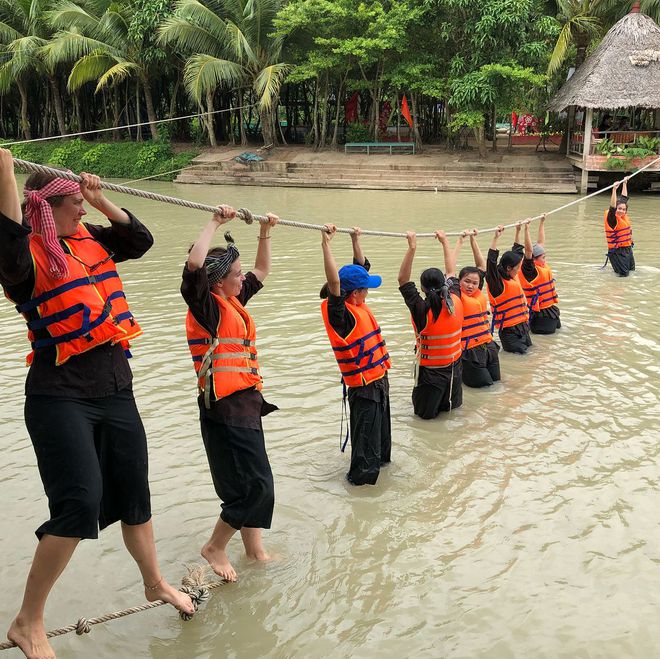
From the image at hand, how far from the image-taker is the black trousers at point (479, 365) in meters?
6.20

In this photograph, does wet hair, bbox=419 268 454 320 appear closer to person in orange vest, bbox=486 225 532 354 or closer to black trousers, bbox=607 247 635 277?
person in orange vest, bbox=486 225 532 354

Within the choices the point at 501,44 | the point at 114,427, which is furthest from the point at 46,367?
the point at 501,44

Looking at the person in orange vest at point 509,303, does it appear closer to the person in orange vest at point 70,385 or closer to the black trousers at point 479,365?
the black trousers at point 479,365

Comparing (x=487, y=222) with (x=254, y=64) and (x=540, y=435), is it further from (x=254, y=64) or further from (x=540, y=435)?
(x=254, y=64)

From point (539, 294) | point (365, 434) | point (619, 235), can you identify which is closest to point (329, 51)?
point (619, 235)

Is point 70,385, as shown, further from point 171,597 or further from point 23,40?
point 23,40

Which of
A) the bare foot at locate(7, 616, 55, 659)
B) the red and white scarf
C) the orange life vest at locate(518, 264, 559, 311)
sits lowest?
the bare foot at locate(7, 616, 55, 659)

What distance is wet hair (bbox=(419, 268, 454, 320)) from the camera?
5.28 metres

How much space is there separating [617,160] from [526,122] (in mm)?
15773

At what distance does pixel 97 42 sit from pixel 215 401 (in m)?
25.9

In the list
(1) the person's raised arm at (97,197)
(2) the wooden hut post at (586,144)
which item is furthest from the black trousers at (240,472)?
(2) the wooden hut post at (586,144)

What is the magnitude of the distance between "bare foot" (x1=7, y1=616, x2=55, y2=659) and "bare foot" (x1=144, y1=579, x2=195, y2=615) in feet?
1.52

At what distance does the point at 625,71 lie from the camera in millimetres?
20094

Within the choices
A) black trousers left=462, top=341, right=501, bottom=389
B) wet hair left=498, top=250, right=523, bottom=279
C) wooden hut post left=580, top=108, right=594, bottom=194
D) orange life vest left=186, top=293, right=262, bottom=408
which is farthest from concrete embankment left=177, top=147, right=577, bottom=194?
orange life vest left=186, top=293, right=262, bottom=408
